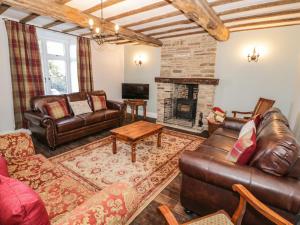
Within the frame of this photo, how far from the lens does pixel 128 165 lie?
9.00ft

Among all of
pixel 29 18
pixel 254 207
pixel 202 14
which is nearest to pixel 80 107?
pixel 29 18

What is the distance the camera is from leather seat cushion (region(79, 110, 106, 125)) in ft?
12.3

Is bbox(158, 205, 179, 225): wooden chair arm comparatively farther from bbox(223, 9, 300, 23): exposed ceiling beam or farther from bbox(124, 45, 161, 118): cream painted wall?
bbox(124, 45, 161, 118): cream painted wall

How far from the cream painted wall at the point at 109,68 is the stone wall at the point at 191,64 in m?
1.64

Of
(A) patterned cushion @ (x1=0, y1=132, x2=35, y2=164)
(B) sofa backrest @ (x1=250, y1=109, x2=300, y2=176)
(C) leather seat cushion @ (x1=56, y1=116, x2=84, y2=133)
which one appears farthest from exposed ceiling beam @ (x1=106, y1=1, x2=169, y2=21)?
(A) patterned cushion @ (x1=0, y1=132, x2=35, y2=164)

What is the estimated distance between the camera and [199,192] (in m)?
1.67

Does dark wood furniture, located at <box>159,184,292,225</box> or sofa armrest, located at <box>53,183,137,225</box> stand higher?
sofa armrest, located at <box>53,183,137,225</box>

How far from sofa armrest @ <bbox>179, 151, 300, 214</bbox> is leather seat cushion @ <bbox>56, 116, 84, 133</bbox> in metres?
2.53

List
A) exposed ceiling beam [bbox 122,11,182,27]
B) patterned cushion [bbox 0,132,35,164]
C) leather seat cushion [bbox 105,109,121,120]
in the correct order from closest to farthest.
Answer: patterned cushion [bbox 0,132,35,164]
exposed ceiling beam [bbox 122,11,182,27]
leather seat cushion [bbox 105,109,121,120]

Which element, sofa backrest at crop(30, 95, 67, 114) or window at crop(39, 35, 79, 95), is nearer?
sofa backrest at crop(30, 95, 67, 114)

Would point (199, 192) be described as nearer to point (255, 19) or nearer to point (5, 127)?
point (255, 19)

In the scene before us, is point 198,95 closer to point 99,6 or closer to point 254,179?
point 99,6

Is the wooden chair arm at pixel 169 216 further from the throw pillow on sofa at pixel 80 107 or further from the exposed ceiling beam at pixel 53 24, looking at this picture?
the exposed ceiling beam at pixel 53 24

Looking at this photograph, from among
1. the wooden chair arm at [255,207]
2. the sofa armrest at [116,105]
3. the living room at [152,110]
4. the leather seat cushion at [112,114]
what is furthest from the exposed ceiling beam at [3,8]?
the wooden chair arm at [255,207]
